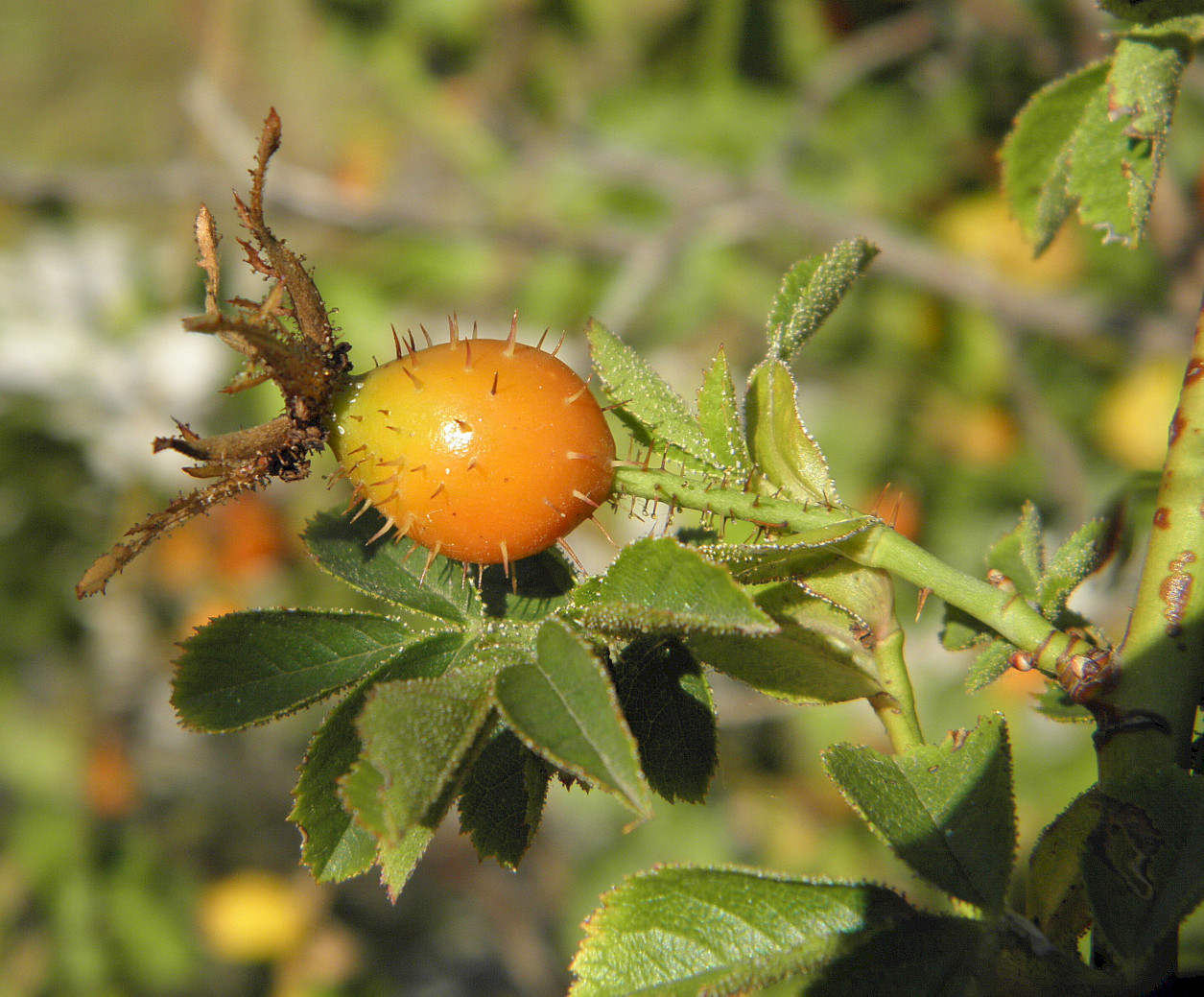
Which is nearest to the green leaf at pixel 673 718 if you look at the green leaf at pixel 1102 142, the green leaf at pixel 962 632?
the green leaf at pixel 962 632

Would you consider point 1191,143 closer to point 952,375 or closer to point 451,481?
point 952,375

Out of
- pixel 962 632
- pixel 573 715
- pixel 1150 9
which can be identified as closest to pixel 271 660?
pixel 573 715

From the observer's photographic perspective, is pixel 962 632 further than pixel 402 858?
Yes

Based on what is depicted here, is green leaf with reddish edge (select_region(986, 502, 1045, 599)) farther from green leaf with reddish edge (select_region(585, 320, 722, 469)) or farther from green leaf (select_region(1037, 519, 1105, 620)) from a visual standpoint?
green leaf with reddish edge (select_region(585, 320, 722, 469))

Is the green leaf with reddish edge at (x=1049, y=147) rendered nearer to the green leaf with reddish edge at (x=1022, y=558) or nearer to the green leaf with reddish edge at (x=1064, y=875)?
the green leaf with reddish edge at (x=1022, y=558)

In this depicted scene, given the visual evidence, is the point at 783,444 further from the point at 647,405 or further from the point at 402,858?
the point at 402,858
